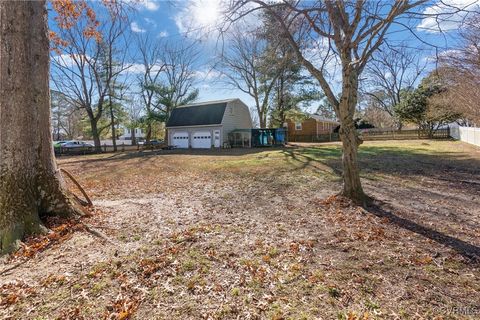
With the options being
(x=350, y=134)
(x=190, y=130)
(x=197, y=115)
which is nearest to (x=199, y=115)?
(x=197, y=115)

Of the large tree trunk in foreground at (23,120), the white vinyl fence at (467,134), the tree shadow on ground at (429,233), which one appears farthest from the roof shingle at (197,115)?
the large tree trunk in foreground at (23,120)

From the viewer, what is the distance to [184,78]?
3250 centimetres

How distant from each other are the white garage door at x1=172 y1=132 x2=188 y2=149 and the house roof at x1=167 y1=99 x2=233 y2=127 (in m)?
0.98

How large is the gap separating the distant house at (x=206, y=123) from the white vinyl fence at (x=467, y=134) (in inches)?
759

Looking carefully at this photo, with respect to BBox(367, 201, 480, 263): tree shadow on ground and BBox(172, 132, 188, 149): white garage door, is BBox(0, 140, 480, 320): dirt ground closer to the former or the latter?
BBox(367, 201, 480, 263): tree shadow on ground

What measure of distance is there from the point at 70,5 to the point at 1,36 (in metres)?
5.57

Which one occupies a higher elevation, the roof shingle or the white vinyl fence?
the roof shingle

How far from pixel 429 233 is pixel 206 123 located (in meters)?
22.6

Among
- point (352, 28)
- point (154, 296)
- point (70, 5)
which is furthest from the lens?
point (70, 5)

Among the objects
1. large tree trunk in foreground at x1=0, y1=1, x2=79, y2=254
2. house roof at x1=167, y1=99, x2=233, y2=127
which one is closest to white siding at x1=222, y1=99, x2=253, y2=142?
house roof at x1=167, y1=99, x2=233, y2=127

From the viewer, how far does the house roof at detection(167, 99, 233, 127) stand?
82.2ft

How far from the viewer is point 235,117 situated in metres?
26.7

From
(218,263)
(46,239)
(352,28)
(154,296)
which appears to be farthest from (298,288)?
(352,28)

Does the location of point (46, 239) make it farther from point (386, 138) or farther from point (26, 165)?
point (386, 138)
